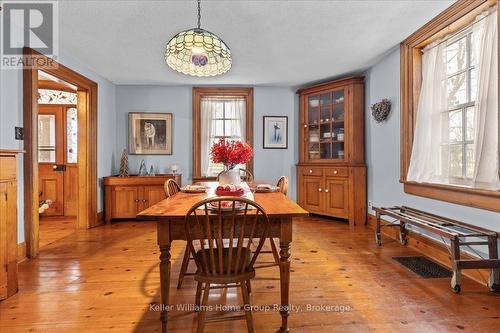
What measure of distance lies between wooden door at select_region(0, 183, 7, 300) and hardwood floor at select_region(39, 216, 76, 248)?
4.88ft

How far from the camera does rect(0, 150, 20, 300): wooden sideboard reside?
6.66 feet

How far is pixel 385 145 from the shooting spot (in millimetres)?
3879

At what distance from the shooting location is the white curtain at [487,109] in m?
2.26

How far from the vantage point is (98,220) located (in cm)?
442

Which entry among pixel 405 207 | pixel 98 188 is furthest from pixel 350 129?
pixel 98 188

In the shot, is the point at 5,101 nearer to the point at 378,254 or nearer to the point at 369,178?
the point at 378,254

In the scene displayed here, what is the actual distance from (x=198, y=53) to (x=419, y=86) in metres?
2.62

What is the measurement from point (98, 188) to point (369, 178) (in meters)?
4.24

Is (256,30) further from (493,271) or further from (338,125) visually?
(493,271)

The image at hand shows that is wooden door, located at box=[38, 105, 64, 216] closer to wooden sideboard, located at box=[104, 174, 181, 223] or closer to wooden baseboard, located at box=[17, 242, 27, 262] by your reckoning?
wooden sideboard, located at box=[104, 174, 181, 223]

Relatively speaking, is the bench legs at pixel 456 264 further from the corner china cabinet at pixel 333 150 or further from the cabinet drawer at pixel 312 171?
the cabinet drawer at pixel 312 171

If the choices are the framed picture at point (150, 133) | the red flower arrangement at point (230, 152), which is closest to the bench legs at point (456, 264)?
the red flower arrangement at point (230, 152)

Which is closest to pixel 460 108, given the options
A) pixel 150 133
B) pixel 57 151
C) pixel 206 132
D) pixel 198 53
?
pixel 198 53

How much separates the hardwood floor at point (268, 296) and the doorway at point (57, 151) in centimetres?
213
